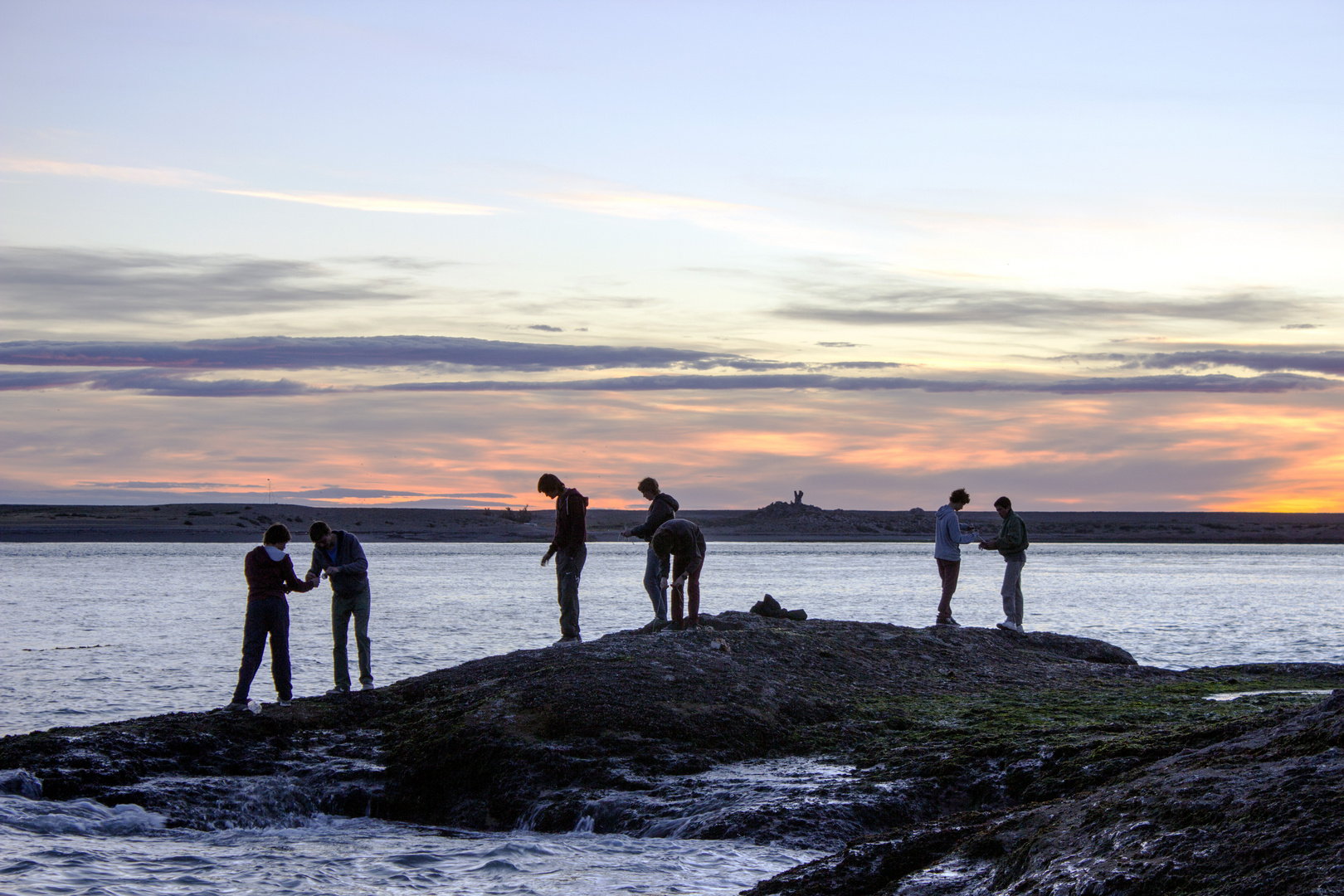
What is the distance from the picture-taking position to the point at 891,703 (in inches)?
454

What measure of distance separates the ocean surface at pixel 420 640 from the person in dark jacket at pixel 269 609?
2.93 meters

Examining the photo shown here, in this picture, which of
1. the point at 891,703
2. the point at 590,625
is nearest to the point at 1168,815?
the point at 891,703

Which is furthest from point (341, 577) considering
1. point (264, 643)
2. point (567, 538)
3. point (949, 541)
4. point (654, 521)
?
point (949, 541)

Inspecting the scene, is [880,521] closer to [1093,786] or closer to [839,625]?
[839,625]

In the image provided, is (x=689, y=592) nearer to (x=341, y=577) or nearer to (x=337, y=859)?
(x=341, y=577)

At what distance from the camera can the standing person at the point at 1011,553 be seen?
51.9 ft

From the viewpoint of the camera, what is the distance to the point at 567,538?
13.7m

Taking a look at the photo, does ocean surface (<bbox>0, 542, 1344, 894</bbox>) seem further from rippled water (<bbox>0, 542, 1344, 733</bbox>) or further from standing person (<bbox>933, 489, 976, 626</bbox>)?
standing person (<bbox>933, 489, 976, 626</bbox>)

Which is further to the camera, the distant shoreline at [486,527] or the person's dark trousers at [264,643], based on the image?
the distant shoreline at [486,527]

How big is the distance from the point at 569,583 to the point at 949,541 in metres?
5.55

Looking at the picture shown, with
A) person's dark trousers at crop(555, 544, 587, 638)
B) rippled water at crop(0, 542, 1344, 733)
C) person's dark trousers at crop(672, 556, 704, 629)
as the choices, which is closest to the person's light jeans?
rippled water at crop(0, 542, 1344, 733)

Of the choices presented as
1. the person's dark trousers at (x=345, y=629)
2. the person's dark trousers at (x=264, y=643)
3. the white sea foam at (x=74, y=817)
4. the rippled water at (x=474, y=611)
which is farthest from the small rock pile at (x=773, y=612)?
the white sea foam at (x=74, y=817)

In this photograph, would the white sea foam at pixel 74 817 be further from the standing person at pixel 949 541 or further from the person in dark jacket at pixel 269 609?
the standing person at pixel 949 541

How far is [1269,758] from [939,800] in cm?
252
